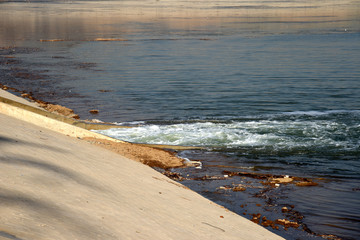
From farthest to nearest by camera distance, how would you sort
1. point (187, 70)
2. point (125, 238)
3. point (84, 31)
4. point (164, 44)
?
point (84, 31)
point (164, 44)
point (187, 70)
point (125, 238)

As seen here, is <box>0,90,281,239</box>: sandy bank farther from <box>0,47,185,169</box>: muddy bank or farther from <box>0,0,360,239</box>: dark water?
<box>0,47,185,169</box>: muddy bank

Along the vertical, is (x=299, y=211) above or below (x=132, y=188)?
below

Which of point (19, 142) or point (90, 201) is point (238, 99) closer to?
point (19, 142)

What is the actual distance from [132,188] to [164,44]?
37291mm

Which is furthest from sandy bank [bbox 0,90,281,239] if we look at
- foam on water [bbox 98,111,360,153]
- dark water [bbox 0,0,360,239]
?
foam on water [bbox 98,111,360,153]

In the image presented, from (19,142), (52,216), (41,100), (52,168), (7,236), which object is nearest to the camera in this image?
(7,236)

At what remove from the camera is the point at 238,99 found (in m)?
23.6

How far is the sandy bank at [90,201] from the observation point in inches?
283

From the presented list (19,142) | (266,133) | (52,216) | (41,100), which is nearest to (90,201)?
(52,216)

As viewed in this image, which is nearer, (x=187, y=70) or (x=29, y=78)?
(x=29, y=78)

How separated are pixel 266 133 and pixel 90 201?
387 inches

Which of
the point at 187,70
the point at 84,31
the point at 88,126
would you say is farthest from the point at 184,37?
the point at 88,126

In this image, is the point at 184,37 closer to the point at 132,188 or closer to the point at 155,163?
the point at 155,163

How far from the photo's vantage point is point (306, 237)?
9.88 m
